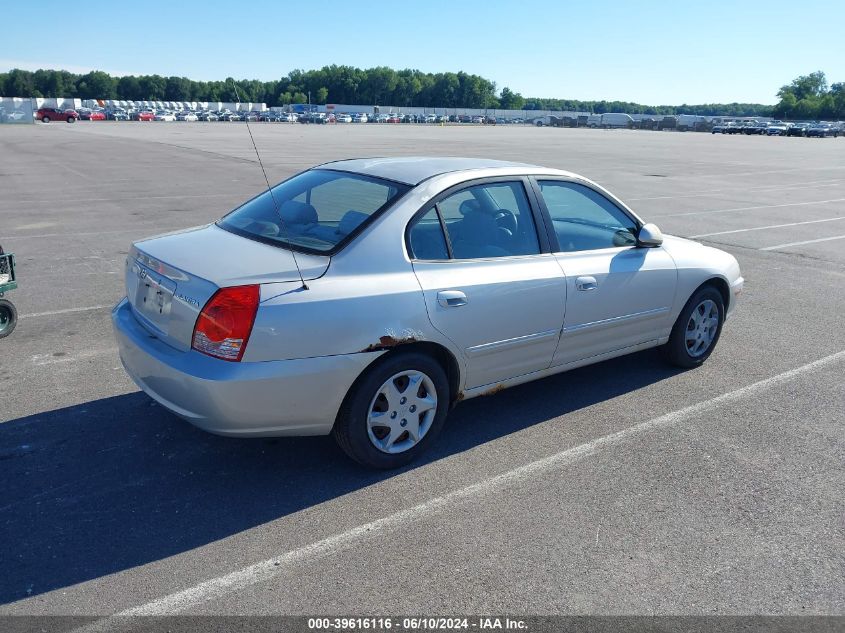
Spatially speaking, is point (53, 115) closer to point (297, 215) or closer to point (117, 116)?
point (117, 116)

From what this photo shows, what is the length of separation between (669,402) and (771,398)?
2.59 feet

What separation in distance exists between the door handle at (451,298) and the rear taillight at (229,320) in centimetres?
101

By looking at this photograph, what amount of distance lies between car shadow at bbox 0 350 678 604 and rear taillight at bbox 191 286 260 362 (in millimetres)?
795

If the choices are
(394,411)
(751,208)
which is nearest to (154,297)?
(394,411)

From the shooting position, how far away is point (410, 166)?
455 centimetres

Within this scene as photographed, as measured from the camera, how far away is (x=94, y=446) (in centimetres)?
411

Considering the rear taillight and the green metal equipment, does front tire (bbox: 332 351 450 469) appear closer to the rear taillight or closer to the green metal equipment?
the rear taillight

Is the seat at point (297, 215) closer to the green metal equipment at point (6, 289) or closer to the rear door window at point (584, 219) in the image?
the rear door window at point (584, 219)

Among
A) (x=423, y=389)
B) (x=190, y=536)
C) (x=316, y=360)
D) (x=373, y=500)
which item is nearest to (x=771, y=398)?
(x=423, y=389)

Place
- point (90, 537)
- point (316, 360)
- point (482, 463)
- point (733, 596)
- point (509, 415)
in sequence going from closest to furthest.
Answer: point (733, 596) < point (90, 537) < point (316, 360) < point (482, 463) < point (509, 415)

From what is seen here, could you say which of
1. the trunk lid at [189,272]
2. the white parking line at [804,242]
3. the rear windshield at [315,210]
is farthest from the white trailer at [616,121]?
the trunk lid at [189,272]

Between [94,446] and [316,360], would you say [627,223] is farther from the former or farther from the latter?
[94,446]

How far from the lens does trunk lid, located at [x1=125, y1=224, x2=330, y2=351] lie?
11.6 feet

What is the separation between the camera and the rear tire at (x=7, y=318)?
19.1 ft
